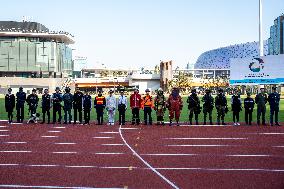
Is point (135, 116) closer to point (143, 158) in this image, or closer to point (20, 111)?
point (20, 111)

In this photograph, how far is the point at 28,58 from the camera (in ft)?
326

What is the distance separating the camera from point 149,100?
18453 mm

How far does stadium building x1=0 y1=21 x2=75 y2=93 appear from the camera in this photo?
99312 millimetres

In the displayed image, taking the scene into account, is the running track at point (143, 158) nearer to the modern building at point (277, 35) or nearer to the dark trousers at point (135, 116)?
the dark trousers at point (135, 116)

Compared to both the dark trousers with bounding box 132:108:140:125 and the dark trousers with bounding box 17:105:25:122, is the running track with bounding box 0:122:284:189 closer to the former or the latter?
the dark trousers with bounding box 132:108:140:125

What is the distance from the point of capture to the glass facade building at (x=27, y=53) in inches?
3917

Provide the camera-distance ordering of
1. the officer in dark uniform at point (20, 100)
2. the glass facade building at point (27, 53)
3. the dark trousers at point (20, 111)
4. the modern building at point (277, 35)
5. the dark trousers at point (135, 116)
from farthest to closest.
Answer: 1. the modern building at point (277, 35)
2. the glass facade building at point (27, 53)
3. the dark trousers at point (20, 111)
4. the officer in dark uniform at point (20, 100)
5. the dark trousers at point (135, 116)

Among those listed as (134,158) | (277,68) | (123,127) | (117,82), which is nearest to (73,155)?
(134,158)

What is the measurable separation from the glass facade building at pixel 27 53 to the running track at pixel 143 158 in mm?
86144

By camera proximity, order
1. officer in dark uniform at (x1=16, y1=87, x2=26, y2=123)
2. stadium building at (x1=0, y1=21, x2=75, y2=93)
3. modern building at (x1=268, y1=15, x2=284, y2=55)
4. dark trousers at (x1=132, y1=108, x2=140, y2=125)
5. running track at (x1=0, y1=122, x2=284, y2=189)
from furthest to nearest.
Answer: modern building at (x1=268, y1=15, x2=284, y2=55), stadium building at (x1=0, y1=21, x2=75, y2=93), officer in dark uniform at (x1=16, y1=87, x2=26, y2=123), dark trousers at (x1=132, y1=108, x2=140, y2=125), running track at (x1=0, y1=122, x2=284, y2=189)

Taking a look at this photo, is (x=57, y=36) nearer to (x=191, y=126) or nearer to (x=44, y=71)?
(x=44, y=71)

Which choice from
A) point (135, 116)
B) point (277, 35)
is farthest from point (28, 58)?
point (135, 116)

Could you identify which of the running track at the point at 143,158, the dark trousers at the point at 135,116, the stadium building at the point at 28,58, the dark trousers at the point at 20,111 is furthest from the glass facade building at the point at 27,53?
the running track at the point at 143,158

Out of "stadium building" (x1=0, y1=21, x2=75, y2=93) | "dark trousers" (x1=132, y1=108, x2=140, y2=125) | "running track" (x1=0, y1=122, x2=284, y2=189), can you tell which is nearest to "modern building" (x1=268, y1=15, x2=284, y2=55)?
"stadium building" (x1=0, y1=21, x2=75, y2=93)
